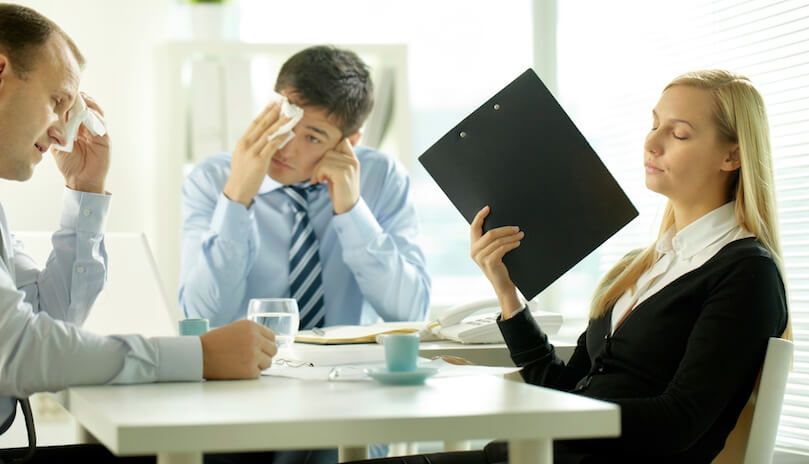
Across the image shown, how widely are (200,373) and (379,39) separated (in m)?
2.82

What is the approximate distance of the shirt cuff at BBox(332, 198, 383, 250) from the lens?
2.59 metres

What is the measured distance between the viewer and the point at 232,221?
253 centimetres

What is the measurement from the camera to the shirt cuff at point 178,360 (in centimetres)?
135

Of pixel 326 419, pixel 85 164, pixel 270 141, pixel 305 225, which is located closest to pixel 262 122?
pixel 270 141

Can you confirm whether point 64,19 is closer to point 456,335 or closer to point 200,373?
point 456,335

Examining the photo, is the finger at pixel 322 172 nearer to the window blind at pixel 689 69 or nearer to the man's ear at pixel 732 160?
the window blind at pixel 689 69

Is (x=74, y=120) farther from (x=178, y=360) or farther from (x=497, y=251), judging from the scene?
(x=497, y=251)

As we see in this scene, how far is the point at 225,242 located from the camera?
2514 mm

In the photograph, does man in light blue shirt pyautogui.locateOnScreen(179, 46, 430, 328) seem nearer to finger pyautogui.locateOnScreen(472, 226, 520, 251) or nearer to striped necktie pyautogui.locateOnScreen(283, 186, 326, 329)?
striped necktie pyautogui.locateOnScreen(283, 186, 326, 329)

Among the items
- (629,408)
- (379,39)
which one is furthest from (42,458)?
(379,39)

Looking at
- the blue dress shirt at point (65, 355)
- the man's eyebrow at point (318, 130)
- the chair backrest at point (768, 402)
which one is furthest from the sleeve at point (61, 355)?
the man's eyebrow at point (318, 130)

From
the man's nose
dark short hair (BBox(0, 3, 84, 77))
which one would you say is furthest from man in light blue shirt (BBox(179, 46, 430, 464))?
dark short hair (BBox(0, 3, 84, 77))

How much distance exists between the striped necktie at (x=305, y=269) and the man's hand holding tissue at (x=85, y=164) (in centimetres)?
74

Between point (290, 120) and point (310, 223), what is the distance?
319 mm
